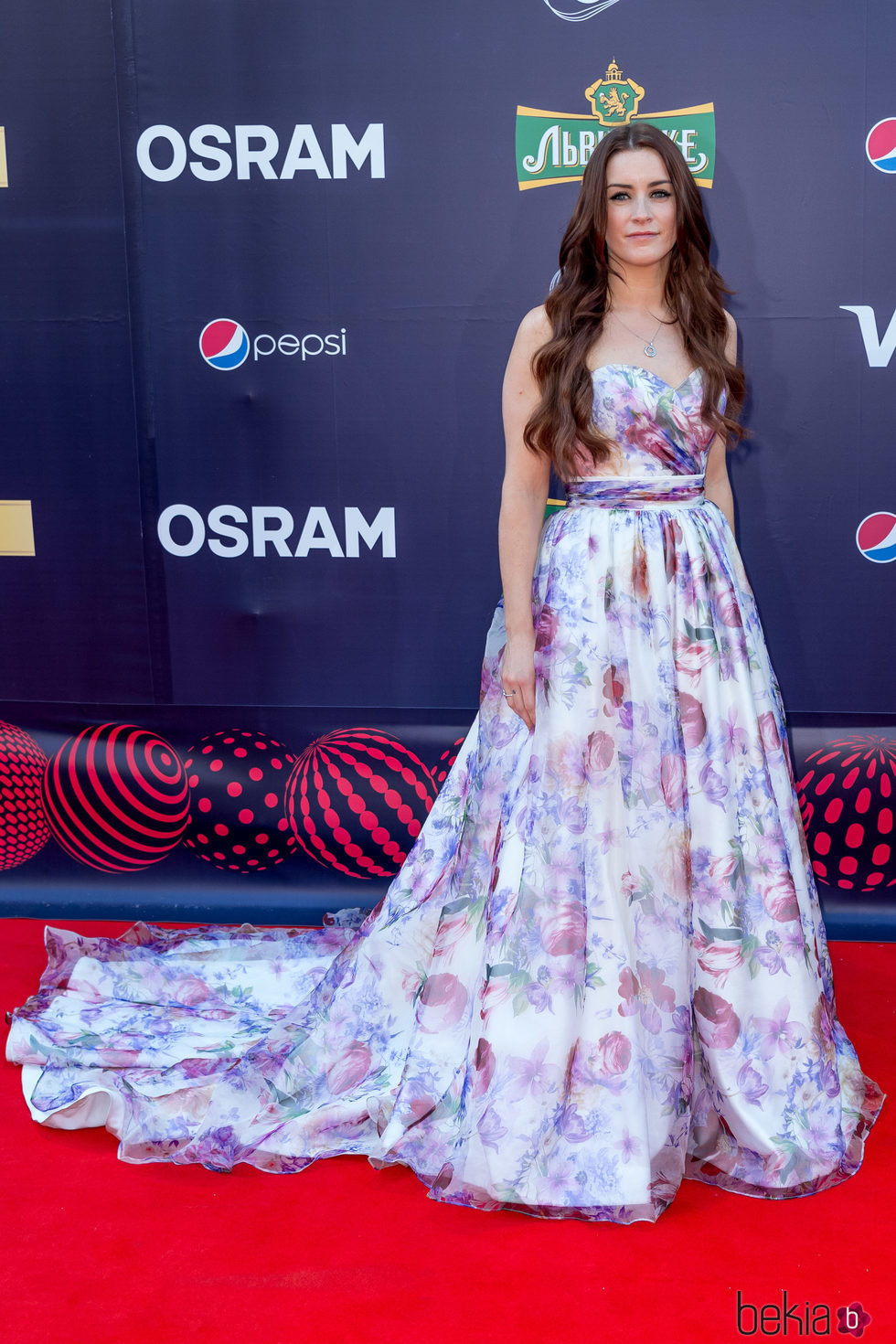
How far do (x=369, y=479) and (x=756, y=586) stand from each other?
1.04 meters

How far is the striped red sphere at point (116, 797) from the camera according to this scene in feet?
11.2

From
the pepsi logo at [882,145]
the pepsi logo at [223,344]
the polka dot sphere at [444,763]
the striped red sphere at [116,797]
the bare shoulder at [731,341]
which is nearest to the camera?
the bare shoulder at [731,341]

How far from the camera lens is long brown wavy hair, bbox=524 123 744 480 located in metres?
2.09

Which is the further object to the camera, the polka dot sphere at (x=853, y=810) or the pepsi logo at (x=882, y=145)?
the polka dot sphere at (x=853, y=810)

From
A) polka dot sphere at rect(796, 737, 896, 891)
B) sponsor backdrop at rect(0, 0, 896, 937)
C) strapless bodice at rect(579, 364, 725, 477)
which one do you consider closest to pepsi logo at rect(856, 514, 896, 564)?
sponsor backdrop at rect(0, 0, 896, 937)

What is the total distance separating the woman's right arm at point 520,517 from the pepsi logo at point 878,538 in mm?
1292

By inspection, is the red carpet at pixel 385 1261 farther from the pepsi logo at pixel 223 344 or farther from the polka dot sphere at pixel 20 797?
the pepsi logo at pixel 223 344

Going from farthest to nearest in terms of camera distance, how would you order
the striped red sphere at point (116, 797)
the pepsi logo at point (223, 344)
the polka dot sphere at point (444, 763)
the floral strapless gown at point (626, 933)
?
the striped red sphere at point (116, 797)
the polka dot sphere at point (444, 763)
the pepsi logo at point (223, 344)
the floral strapless gown at point (626, 933)

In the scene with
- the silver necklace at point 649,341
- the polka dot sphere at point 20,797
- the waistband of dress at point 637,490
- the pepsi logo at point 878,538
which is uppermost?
the silver necklace at point 649,341

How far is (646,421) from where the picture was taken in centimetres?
211

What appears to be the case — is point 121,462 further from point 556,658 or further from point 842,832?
point 842,832

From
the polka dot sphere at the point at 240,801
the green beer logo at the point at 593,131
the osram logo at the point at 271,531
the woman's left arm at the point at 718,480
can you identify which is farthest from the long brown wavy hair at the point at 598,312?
the polka dot sphere at the point at 240,801

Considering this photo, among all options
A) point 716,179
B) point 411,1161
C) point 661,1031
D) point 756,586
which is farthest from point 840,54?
point 411,1161

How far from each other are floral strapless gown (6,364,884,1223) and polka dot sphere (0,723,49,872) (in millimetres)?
1424
